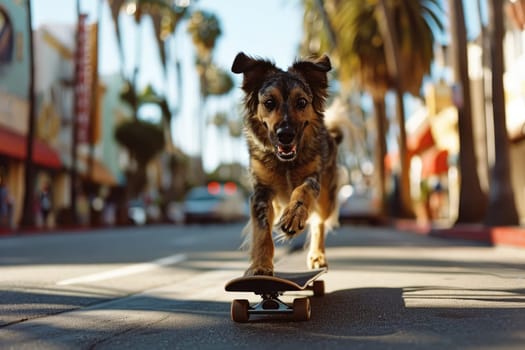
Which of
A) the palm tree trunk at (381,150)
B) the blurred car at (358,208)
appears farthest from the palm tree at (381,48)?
the blurred car at (358,208)

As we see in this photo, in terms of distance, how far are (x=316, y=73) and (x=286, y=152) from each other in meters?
1.04

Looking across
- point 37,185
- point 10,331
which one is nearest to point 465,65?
point 10,331

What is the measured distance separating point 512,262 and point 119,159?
5281 centimetres

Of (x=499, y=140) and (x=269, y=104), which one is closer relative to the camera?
(x=269, y=104)

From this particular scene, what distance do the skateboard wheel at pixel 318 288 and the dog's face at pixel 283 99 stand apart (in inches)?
51.1

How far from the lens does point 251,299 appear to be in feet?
20.7

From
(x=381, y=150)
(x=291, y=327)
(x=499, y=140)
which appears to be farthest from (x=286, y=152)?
(x=381, y=150)

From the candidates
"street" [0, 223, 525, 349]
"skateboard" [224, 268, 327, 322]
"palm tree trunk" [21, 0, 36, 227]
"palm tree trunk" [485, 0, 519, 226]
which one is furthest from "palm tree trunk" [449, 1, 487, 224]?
"palm tree trunk" [21, 0, 36, 227]

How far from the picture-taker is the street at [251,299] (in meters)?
4.29

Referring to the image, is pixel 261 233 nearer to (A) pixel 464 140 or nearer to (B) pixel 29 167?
(A) pixel 464 140

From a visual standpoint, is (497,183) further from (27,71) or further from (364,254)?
(27,71)

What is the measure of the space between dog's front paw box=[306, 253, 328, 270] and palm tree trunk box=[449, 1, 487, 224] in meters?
13.3

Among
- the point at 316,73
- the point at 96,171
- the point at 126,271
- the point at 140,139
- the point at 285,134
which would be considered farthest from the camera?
the point at 96,171

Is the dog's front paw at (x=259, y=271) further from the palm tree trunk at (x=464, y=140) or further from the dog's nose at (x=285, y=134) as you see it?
the palm tree trunk at (x=464, y=140)
